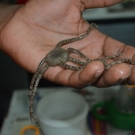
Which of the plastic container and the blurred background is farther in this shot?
the blurred background

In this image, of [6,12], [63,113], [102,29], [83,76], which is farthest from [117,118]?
[102,29]

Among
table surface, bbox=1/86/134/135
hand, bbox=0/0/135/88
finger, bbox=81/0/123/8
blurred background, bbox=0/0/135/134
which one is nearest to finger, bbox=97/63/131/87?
hand, bbox=0/0/135/88

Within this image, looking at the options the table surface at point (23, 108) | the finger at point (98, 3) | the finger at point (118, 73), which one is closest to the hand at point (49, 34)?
the finger at point (98, 3)

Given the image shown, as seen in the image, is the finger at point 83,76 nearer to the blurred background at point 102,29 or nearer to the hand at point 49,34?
the hand at point 49,34

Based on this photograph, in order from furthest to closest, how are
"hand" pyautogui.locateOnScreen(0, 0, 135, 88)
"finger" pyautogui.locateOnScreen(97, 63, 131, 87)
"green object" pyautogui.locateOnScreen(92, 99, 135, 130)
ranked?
1. "green object" pyautogui.locateOnScreen(92, 99, 135, 130)
2. "hand" pyautogui.locateOnScreen(0, 0, 135, 88)
3. "finger" pyautogui.locateOnScreen(97, 63, 131, 87)

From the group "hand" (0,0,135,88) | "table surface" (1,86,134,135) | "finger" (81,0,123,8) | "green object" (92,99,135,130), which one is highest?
"finger" (81,0,123,8)

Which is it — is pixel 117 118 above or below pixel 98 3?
below

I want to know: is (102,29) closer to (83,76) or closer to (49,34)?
(49,34)

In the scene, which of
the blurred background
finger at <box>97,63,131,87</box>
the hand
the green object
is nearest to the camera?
finger at <box>97,63,131,87</box>

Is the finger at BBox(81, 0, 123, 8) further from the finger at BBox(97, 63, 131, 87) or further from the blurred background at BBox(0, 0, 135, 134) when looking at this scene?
the blurred background at BBox(0, 0, 135, 134)
